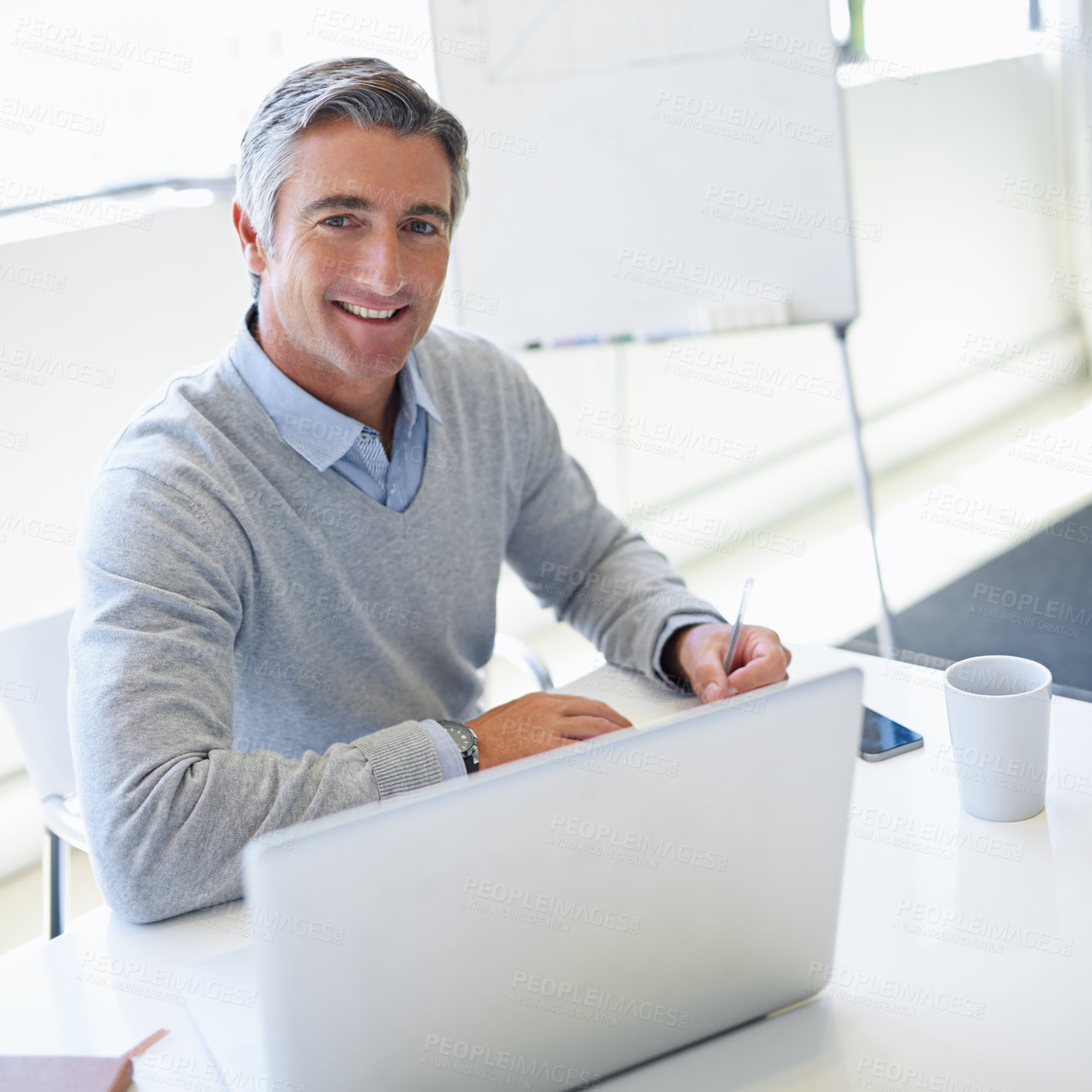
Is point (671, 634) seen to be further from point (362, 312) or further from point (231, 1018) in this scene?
point (231, 1018)

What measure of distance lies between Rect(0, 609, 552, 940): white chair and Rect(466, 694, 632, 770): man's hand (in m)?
0.58

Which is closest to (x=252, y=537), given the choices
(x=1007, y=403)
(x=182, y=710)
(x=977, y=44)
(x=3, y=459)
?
(x=182, y=710)

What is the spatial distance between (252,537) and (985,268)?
10.3ft

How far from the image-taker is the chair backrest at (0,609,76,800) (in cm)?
139

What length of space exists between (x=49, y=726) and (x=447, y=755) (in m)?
0.65

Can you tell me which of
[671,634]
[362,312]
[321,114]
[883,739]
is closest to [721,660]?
[671,634]

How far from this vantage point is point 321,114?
125 centimetres

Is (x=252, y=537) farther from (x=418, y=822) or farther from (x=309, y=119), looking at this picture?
(x=418, y=822)

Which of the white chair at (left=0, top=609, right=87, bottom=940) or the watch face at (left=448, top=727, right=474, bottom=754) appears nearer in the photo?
the watch face at (left=448, top=727, right=474, bottom=754)

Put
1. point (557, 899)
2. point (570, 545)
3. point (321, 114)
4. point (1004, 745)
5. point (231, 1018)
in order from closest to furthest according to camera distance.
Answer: point (557, 899), point (231, 1018), point (1004, 745), point (321, 114), point (570, 545)

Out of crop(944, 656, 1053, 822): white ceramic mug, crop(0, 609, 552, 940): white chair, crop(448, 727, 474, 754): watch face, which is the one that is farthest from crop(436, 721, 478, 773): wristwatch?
crop(0, 609, 552, 940): white chair

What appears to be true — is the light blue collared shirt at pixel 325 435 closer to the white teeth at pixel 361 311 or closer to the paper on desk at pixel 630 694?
the white teeth at pixel 361 311

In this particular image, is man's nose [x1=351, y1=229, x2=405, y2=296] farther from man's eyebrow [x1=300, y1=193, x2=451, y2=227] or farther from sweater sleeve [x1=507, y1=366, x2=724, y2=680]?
sweater sleeve [x1=507, y1=366, x2=724, y2=680]

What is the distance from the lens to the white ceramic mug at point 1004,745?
38.6 inches
